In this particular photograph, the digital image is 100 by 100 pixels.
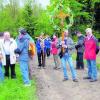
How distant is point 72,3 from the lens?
2035 inches

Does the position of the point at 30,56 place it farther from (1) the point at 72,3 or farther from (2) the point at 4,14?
(2) the point at 4,14

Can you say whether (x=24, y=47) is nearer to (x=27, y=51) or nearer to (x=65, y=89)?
(x=27, y=51)

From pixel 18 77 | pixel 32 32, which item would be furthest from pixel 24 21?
pixel 18 77

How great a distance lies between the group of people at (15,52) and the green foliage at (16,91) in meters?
0.36

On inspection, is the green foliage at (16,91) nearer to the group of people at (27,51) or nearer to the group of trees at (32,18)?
the group of people at (27,51)

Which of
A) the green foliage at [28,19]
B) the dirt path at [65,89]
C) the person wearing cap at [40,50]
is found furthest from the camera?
the green foliage at [28,19]

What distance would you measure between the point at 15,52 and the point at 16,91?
1582 millimetres

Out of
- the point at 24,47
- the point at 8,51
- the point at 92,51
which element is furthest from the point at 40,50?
the point at 24,47

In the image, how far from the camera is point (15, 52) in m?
14.0

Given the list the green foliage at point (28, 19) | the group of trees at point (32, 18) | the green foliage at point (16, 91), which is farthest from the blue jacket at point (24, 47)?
the green foliage at point (28, 19)

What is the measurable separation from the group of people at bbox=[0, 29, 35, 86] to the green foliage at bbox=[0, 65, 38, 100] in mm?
356

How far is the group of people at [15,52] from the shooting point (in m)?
14.0

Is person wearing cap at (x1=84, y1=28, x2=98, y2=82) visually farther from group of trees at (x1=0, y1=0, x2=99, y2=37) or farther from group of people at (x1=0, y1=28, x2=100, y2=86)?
group of trees at (x1=0, y1=0, x2=99, y2=37)

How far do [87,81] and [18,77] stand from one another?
280cm
